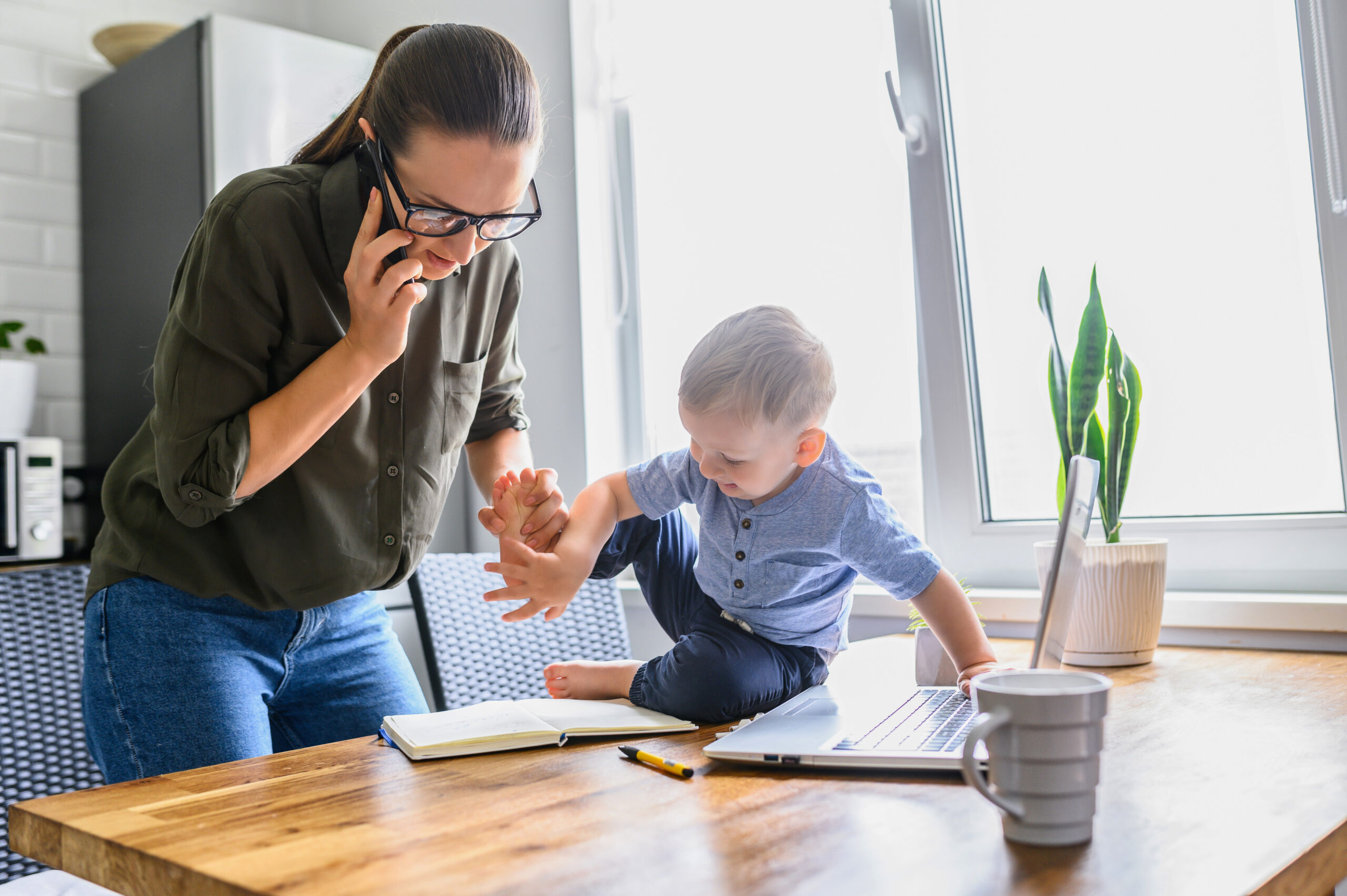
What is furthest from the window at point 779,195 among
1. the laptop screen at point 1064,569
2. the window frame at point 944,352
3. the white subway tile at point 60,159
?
the white subway tile at point 60,159

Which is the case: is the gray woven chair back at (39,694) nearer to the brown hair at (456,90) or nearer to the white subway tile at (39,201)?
the brown hair at (456,90)

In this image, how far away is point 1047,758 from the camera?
653 mm

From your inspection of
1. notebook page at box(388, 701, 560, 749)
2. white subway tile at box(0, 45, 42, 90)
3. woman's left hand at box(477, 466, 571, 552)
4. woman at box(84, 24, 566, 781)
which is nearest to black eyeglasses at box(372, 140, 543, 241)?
woman at box(84, 24, 566, 781)

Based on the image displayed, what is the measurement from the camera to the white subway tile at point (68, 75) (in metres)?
2.70

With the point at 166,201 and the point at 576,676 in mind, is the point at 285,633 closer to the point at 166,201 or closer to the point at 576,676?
the point at 576,676

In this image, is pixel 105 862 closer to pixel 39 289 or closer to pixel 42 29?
pixel 39 289

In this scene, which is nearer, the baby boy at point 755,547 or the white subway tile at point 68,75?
the baby boy at point 755,547

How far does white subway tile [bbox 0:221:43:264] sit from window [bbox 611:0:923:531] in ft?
5.04

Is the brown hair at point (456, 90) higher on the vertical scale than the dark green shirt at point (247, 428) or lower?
higher

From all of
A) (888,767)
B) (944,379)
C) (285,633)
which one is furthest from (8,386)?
(888,767)

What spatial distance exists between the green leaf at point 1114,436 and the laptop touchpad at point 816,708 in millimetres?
617

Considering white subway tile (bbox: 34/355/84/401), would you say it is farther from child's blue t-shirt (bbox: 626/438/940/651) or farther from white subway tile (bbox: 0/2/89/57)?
child's blue t-shirt (bbox: 626/438/940/651)

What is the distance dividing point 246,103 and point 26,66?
729mm

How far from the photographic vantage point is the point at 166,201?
2482 mm
